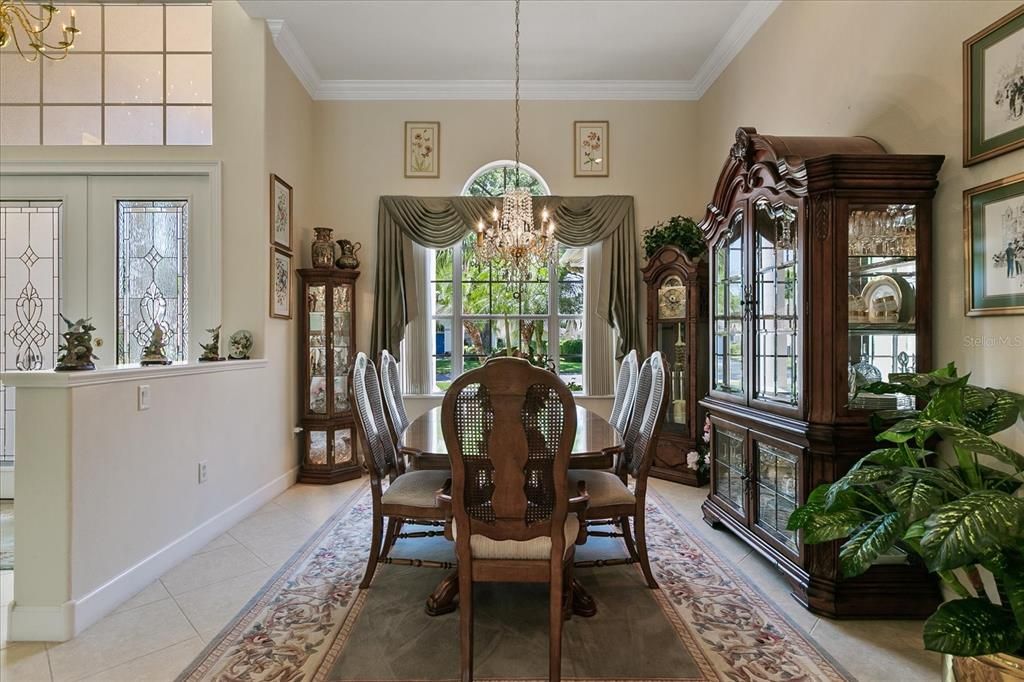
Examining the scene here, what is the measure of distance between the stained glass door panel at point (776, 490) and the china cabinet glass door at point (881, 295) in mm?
466

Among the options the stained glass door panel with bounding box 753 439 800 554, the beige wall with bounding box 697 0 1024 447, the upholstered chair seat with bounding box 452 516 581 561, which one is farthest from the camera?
the stained glass door panel with bounding box 753 439 800 554

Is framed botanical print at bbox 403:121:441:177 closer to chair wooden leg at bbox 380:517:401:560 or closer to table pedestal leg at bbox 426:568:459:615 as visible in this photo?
chair wooden leg at bbox 380:517:401:560

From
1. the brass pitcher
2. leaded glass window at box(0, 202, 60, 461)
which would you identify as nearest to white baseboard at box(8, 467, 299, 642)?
leaded glass window at box(0, 202, 60, 461)

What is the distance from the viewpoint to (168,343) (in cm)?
387

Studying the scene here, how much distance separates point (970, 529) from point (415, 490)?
200 centimetres

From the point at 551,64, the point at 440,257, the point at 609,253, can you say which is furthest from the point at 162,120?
the point at 609,253

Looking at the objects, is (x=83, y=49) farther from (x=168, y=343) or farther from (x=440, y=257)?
(x=440, y=257)

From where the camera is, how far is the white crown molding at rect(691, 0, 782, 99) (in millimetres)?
3682

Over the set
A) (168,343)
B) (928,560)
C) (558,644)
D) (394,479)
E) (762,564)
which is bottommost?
(762,564)

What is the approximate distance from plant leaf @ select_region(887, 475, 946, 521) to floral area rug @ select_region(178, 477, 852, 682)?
770 millimetres

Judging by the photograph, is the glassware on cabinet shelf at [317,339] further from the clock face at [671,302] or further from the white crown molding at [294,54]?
the clock face at [671,302]

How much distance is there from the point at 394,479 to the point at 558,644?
1345 mm

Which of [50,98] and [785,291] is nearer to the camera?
[785,291]

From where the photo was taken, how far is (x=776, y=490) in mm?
2584
